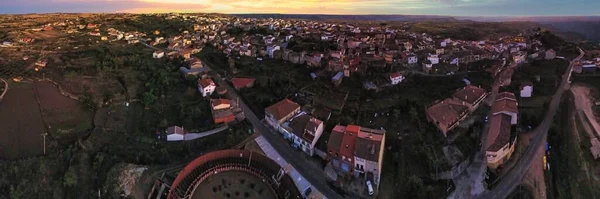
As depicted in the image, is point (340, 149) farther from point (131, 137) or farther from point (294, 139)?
point (131, 137)

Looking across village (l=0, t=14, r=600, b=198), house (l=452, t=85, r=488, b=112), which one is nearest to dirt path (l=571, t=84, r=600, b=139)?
village (l=0, t=14, r=600, b=198)

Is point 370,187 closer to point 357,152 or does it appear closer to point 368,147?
point 357,152

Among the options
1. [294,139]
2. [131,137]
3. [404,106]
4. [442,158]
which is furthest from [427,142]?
[131,137]

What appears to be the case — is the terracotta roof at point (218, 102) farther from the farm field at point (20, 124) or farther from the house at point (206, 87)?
the farm field at point (20, 124)

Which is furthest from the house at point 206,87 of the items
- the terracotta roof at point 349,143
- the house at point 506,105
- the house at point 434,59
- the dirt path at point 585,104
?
the dirt path at point 585,104

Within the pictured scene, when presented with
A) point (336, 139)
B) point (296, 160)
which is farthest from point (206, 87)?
point (336, 139)

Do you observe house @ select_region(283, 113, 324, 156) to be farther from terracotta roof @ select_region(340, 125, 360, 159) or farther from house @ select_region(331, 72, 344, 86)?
house @ select_region(331, 72, 344, 86)
